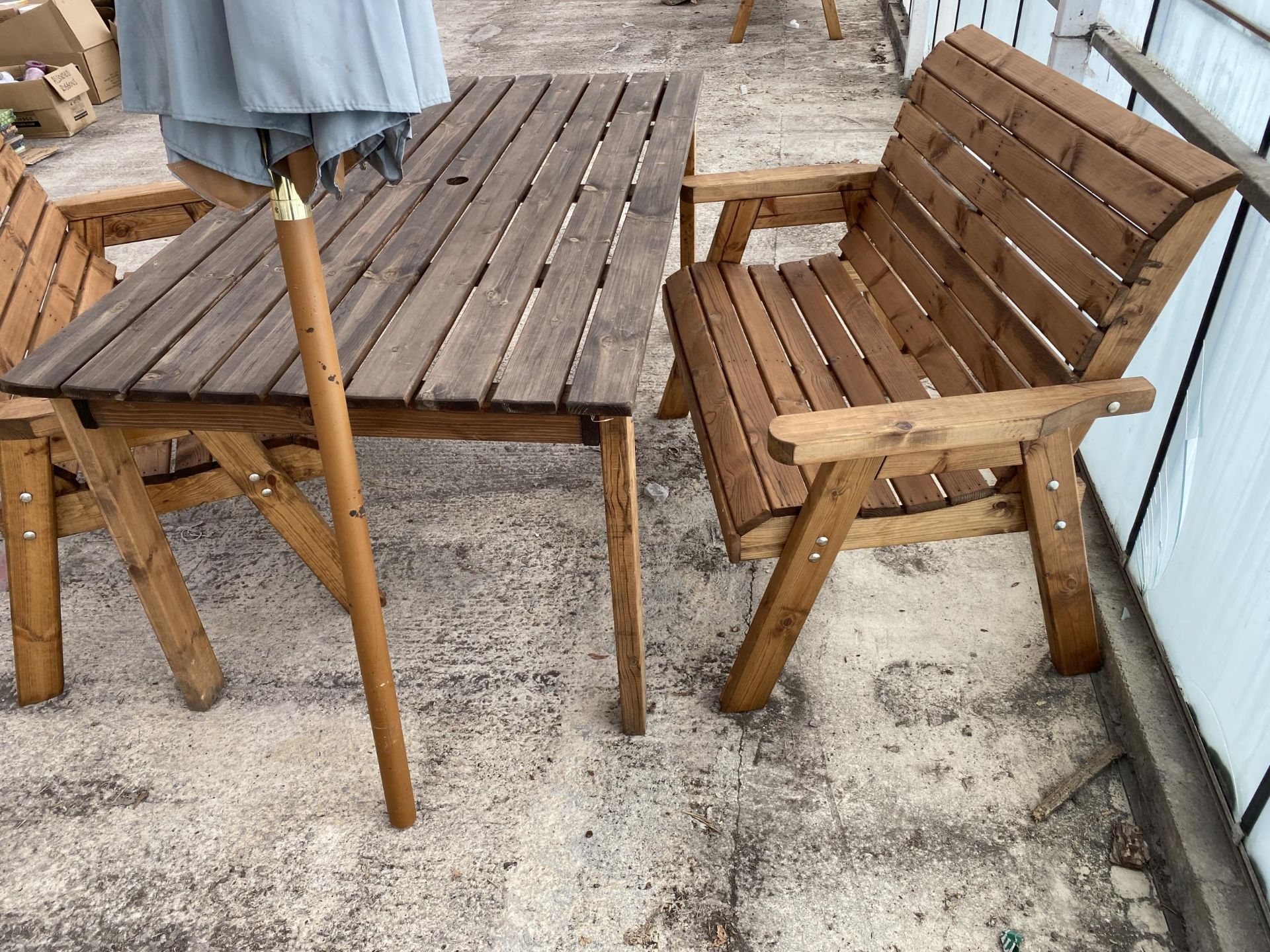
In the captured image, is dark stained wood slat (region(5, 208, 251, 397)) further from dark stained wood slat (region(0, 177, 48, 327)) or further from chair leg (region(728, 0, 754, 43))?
chair leg (region(728, 0, 754, 43))

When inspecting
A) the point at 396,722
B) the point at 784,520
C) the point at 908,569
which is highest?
the point at 784,520

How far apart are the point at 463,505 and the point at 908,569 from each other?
1.15m

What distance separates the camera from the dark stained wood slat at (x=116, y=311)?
1456mm

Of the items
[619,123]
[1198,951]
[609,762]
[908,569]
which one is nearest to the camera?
[1198,951]

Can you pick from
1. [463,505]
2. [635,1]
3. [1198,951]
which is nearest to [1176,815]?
[1198,951]

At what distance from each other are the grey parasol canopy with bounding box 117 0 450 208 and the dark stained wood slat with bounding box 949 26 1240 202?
1.05 meters

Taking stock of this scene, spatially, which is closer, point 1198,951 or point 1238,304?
point 1198,951

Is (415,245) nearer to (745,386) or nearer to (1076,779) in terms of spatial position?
(745,386)

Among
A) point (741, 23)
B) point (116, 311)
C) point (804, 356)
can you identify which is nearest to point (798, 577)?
point (804, 356)

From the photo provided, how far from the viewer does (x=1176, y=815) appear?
1.55 m

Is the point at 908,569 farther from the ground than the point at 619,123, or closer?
closer

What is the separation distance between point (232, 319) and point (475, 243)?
1.56 feet

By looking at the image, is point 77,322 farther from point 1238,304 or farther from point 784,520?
point 1238,304

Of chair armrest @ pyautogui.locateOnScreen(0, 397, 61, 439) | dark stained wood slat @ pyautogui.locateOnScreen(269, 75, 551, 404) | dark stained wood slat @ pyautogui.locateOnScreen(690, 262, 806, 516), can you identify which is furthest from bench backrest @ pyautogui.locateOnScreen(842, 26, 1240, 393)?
chair armrest @ pyautogui.locateOnScreen(0, 397, 61, 439)
